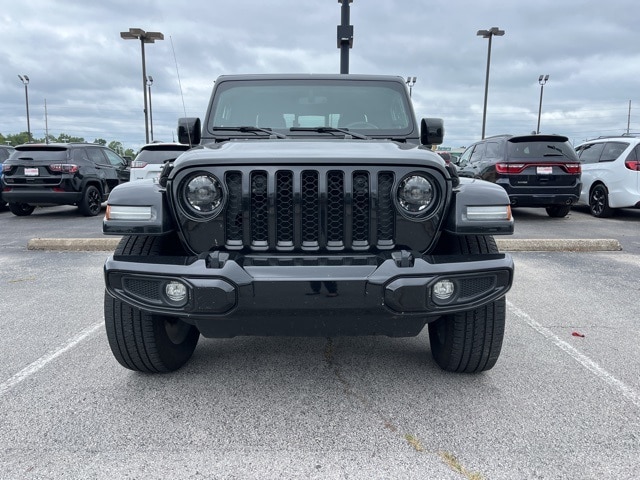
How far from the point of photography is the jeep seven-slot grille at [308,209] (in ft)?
7.81

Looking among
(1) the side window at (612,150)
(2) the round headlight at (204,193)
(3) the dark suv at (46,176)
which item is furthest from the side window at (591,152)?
(3) the dark suv at (46,176)

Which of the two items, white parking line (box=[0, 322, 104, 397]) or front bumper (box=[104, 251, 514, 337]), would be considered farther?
white parking line (box=[0, 322, 104, 397])

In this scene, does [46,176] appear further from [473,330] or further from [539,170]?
[473,330]

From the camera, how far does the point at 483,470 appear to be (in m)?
2.07

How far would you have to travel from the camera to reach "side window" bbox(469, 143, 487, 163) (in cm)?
1047

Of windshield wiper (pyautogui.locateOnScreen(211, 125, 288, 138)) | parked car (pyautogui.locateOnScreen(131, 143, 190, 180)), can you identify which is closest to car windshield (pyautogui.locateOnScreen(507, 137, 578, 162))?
parked car (pyautogui.locateOnScreen(131, 143, 190, 180))

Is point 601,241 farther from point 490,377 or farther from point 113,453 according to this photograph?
point 113,453

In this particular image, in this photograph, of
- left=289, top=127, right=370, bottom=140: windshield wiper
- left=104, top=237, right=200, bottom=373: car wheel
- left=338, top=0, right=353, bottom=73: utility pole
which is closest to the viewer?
left=104, top=237, right=200, bottom=373: car wheel

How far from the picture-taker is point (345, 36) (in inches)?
343

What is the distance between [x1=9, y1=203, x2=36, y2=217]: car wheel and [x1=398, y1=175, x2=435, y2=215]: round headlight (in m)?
11.4

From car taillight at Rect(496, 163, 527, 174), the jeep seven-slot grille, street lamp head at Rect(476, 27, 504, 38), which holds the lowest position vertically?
the jeep seven-slot grille

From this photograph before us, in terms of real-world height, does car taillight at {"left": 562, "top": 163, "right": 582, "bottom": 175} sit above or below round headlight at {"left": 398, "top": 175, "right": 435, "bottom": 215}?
above

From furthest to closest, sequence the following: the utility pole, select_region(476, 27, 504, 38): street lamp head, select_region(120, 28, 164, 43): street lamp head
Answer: select_region(476, 27, 504, 38): street lamp head
the utility pole
select_region(120, 28, 164, 43): street lamp head

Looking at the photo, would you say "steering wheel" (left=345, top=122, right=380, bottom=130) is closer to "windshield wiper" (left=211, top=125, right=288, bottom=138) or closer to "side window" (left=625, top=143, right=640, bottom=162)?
"windshield wiper" (left=211, top=125, right=288, bottom=138)
